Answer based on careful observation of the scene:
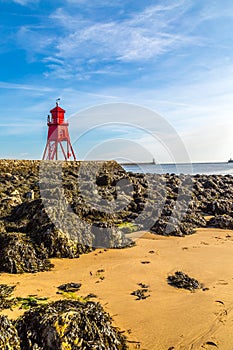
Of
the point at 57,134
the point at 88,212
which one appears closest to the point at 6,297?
the point at 88,212

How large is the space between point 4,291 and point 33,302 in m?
0.69

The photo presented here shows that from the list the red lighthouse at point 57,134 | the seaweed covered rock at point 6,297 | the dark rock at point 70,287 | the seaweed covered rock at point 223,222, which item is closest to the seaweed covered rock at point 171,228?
the seaweed covered rock at point 223,222

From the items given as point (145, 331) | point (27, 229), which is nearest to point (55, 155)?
point (27, 229)

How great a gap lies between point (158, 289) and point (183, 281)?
571 millimetres

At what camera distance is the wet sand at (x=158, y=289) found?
4.14m

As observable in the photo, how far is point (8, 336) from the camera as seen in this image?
317cm

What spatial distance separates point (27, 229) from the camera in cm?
820

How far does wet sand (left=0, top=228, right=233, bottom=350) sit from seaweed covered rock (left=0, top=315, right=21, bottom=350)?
1.16m

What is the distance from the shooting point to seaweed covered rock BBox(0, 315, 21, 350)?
3.09 m

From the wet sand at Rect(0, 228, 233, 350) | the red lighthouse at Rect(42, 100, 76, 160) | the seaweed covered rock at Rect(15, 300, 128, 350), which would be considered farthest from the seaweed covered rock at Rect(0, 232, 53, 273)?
the red lighthouse at Rect(42, 100, 76, 160)

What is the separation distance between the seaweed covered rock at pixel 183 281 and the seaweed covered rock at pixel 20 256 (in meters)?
2.64

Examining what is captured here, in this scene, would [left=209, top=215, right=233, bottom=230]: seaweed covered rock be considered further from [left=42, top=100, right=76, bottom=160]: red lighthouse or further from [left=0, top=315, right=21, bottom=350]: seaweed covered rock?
[left=42, top=100, right=76, bottom=160]: red lighthouse

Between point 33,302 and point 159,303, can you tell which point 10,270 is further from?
point 159,303

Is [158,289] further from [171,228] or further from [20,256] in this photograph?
[171,228]
